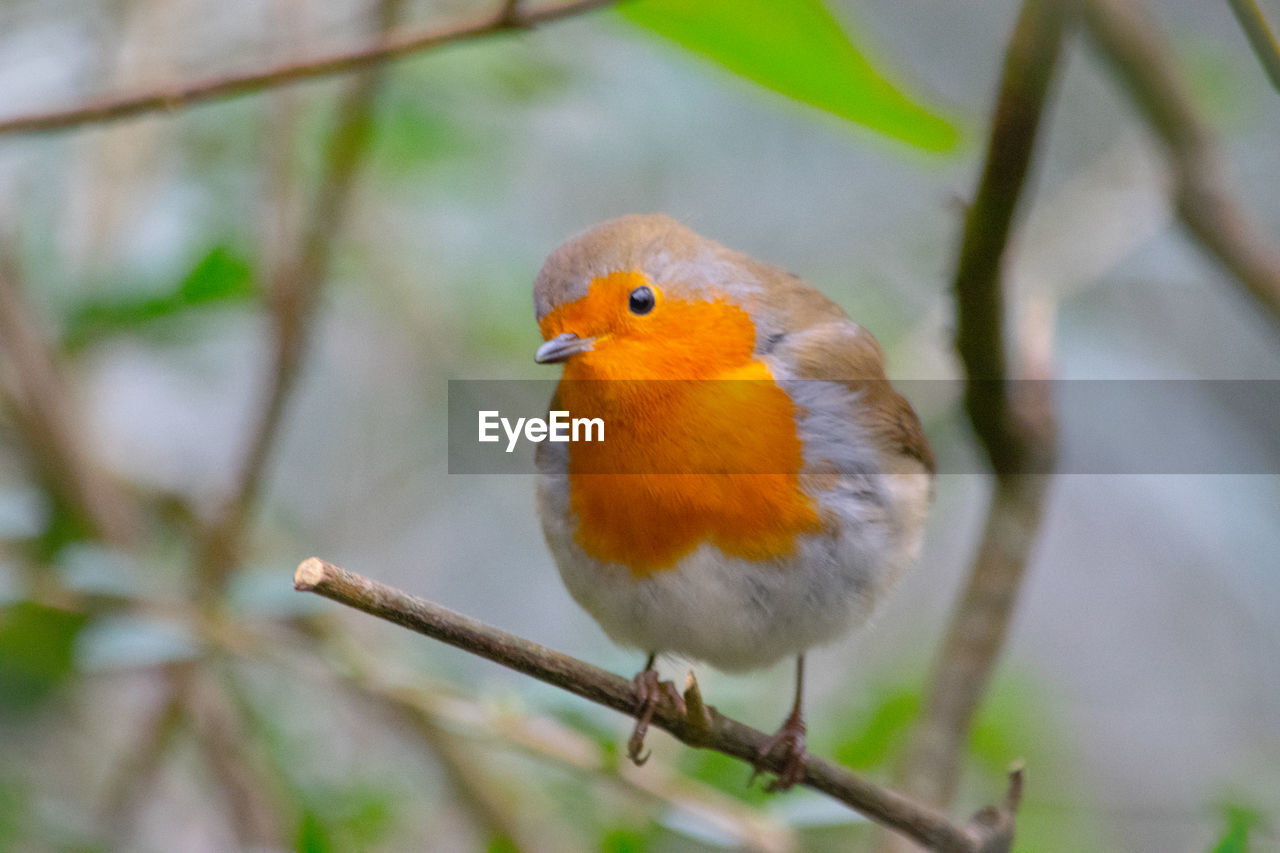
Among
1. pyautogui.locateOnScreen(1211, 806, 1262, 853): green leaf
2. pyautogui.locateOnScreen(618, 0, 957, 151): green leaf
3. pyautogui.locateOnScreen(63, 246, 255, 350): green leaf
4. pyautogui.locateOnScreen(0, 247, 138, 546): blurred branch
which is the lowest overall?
pyautogui.locateOnScreen(1211, 806, 1262, 853): green leaf

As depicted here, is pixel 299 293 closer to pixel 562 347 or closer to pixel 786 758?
pixel 562 347

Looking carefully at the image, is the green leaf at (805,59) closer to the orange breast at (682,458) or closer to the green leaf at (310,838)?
the orange breast at (682,458)

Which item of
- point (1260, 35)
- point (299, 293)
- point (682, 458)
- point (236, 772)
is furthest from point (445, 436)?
point (1260, 35)

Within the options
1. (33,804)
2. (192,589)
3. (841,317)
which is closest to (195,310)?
(192,589)

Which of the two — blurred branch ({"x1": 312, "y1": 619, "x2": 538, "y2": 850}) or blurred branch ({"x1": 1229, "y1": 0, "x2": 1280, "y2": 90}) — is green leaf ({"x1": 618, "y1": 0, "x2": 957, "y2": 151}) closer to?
blurred branch ({"x1": 1229, "y1": 0, "x2": 1280, "y2": 90})

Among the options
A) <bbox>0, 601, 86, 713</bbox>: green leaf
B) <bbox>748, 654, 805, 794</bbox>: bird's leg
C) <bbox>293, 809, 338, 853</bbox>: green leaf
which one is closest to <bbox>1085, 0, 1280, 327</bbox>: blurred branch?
<bbox>748, 654, 805, 794</bbox>: bird's leg

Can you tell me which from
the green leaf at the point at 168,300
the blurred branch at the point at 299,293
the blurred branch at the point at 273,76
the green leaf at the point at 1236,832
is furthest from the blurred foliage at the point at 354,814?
the green leaf at the point at 1236,832

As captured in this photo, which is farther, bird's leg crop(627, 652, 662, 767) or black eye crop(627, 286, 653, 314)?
black eye crop(627, 286, 653, 314)

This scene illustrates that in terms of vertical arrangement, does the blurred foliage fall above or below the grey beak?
below
